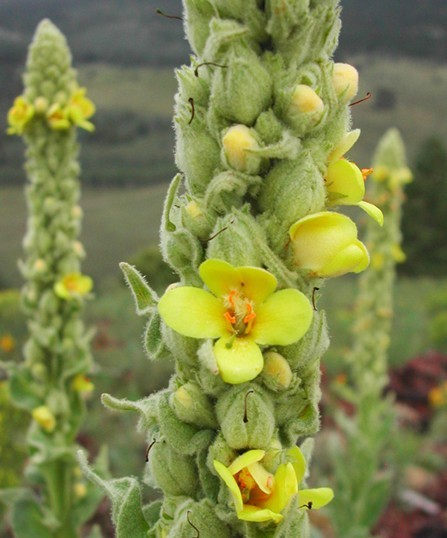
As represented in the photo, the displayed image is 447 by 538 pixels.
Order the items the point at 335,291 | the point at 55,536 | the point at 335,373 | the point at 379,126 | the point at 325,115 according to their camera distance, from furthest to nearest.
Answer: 1. the point at 335,291
2. the point at 379,126
3. the point at 335,373
4. the point at 55,536
5. the point at 325,115

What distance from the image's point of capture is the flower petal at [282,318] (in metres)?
1.28

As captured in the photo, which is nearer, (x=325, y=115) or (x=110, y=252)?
(x=325, y=115)

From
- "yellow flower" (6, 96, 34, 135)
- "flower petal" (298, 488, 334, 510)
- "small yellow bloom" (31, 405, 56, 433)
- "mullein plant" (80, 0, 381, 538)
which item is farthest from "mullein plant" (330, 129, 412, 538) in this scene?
"mullein plant" (80, 0, 381, 538)

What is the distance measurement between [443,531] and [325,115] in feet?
19.9

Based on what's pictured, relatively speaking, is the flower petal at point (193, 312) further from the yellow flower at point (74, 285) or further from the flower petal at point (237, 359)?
the yellow flower at point (74, 285)

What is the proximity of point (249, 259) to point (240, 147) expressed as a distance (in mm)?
225

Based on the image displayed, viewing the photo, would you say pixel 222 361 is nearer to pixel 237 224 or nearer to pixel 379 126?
pixel 237 224

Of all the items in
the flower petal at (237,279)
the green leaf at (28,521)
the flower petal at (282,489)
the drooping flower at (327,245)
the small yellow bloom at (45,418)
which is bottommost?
the green leaf at (28,521)

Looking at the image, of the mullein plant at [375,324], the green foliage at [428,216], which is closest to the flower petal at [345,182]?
the mullein plant at [375,324]

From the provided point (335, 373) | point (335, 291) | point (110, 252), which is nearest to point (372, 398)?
point (335, 373)

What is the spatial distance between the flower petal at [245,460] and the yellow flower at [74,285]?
258 centimetres

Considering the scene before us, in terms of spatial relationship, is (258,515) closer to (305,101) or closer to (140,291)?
(140,291)

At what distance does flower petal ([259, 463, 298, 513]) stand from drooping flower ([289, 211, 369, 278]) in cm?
41

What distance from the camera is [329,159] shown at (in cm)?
148
